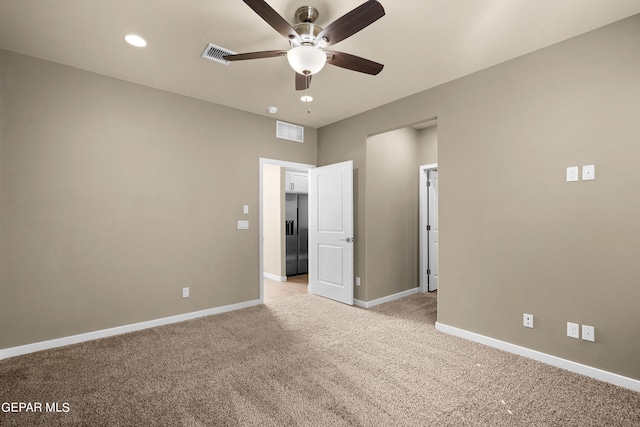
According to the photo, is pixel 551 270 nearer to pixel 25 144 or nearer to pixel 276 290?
pixel 276 290

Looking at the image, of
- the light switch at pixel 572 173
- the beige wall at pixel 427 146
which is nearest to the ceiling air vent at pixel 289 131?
Answer: the beige wall at pixel 427 146

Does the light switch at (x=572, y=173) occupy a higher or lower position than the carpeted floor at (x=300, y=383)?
higher

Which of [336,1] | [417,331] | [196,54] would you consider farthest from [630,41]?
[196,54]

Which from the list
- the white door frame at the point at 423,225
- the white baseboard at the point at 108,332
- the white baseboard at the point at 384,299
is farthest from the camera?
the white door frame at the point at 423,225

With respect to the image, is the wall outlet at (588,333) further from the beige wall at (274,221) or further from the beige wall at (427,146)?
the beige wall at (274,221)

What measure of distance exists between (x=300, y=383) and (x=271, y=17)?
2498 millimetres

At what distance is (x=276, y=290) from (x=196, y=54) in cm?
374

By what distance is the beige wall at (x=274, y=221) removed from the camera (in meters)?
6.02

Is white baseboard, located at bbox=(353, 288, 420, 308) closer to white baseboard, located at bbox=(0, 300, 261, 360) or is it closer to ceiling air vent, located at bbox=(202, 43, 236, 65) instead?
white baseboard, located at bbox=(0, 300, 261, 360)

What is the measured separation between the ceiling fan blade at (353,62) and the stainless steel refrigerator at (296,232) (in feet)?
13.4

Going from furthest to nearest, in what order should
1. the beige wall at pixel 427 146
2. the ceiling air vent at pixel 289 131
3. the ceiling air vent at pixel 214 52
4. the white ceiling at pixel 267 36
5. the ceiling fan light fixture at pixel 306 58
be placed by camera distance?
1. the beige wall at pixel 427 146
2. the ceiling air vent at pixel 289 131
3. the ceiling air vent at pixel 214 52
4. the white ceiling at pixel 267 36
5. the ceiling fan light fixture at pixel 306 58


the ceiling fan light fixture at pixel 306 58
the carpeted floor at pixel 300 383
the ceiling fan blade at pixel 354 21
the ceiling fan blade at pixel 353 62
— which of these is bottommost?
the carpeted floor at pixel 300 383

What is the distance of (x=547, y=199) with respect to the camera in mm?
2656

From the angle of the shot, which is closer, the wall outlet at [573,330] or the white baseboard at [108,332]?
the wall outlet at [573,330]
